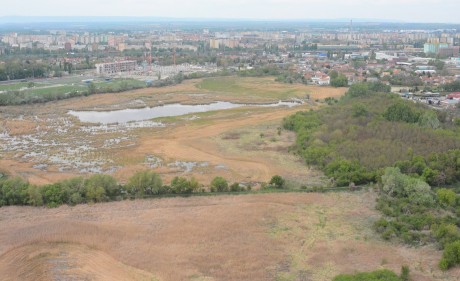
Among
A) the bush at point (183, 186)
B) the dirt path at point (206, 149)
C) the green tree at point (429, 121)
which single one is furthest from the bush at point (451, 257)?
A: the green tree at point (429, 121)

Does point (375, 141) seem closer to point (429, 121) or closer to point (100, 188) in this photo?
point (429, 121)

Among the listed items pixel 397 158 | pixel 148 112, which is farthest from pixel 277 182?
pixel 148 112

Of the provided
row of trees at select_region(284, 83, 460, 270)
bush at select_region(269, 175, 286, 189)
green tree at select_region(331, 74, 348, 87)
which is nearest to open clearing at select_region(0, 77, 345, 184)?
bush at select_region(269, 175, 286, 189)

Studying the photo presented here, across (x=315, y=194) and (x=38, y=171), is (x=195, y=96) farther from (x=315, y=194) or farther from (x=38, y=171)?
(x=315, y=194)

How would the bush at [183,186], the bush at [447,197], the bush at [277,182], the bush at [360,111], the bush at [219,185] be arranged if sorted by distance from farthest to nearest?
the bush at [360,111]
the bush at [277,182]
the bush at [219,185]
the bush at [183,186]
the bush at [447,197]

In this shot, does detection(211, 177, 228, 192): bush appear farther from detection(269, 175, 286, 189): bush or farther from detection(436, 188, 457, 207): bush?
detection(436, 188, 457, 207): bush

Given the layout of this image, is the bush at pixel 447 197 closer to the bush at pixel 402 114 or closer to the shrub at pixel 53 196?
the bush at pixel 402 114

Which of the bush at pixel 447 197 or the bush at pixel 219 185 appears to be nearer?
the bush at pixel 447 197
